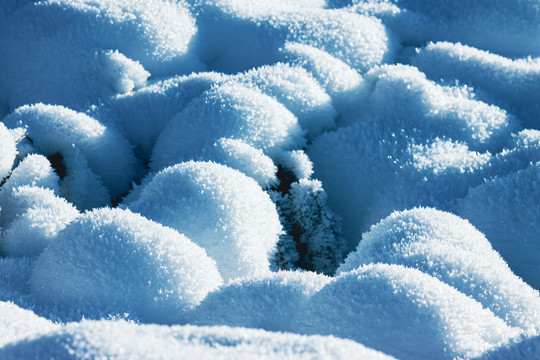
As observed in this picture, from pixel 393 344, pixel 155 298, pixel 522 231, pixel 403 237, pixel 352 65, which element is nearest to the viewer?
pixel 393 344

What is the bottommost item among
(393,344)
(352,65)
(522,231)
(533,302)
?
(393,344)

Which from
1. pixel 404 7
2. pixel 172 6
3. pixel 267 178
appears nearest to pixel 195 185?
pixel 267 178

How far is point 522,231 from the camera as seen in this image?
0.96m

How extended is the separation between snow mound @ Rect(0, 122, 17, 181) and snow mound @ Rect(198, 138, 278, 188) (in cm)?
32

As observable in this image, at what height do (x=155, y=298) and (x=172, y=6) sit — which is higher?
(x=172, y=6)

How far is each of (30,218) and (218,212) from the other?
0.97ft

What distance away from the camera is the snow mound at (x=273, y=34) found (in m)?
1.35

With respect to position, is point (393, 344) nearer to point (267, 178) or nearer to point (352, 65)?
point (267, 178)

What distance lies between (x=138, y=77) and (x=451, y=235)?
0.77 m

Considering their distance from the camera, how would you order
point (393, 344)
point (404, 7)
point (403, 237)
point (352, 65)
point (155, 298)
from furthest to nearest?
point (404, 7) < point (352, 65) < point (403, 237) < point (155, 298) < point (393, 344)

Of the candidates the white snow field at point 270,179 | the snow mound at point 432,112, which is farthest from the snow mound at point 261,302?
the snow mound at point 432,112

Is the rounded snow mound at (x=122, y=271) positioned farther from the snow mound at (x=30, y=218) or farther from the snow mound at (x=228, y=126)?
the snow mound at (x=228, y=126)

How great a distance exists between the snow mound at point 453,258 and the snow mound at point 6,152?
58 centimetres

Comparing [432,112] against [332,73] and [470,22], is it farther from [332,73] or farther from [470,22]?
[470,22]
